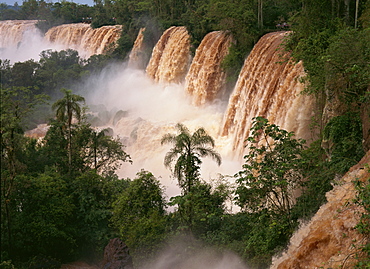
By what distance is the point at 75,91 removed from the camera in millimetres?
31344

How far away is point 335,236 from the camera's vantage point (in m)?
5.57

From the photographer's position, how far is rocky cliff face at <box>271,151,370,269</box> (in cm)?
525

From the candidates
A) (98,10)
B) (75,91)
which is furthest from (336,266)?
(98,10)

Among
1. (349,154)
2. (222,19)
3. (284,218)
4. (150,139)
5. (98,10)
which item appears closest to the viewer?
(284,218)

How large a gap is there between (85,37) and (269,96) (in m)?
30.2

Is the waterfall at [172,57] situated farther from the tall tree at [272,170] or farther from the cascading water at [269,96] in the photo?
Answer: the tall tree at [272,170]

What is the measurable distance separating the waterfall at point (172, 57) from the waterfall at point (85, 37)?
9356mm

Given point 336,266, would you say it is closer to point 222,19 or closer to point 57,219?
point 57,219

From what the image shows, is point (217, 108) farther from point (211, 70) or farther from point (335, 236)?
point (335, 236)

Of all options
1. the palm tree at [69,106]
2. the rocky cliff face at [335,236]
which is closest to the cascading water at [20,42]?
the palm tree at [69,106]

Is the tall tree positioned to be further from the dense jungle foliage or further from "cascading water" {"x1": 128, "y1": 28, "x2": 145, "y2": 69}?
"cascading water" {"x1": 128, "y1": 28, "x2": 145, "y2": 69}

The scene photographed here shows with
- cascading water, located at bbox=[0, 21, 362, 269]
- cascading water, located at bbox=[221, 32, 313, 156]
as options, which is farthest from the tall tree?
cascading water, located at bbox=[221, 32, 313, 156]

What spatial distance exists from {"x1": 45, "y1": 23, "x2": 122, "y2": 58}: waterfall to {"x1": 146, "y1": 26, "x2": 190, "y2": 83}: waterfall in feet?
30.7

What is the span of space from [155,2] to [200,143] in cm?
2727
